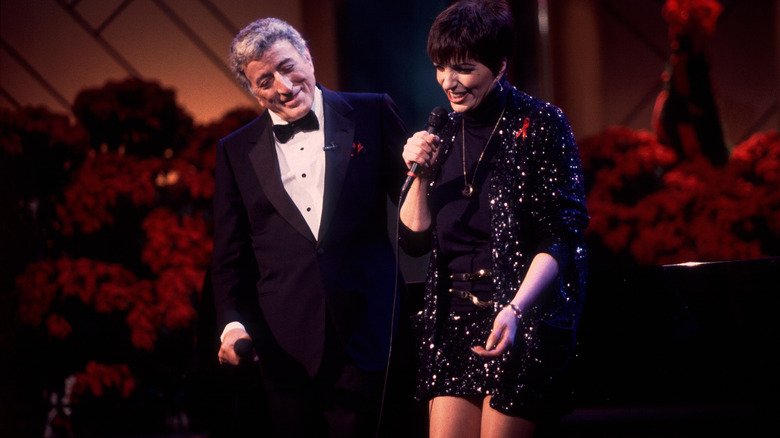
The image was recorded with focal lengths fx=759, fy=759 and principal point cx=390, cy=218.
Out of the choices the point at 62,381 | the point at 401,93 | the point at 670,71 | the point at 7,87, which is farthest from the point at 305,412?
the point at 7,87

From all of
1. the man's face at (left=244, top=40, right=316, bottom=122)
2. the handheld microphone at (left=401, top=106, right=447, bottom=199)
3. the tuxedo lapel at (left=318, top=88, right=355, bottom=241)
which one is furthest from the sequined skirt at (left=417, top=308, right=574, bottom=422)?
the man's face at (left=244, top=40, right=316, bottom=122)

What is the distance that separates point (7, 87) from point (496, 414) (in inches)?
171

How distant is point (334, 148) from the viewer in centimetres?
189

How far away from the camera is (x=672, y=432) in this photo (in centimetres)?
334

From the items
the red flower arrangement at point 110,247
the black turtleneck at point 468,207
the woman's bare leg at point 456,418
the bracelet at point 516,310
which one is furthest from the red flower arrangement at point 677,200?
the bracelet at point 516,310

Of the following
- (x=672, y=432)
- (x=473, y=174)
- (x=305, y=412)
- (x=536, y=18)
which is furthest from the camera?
(x=536, y=18)

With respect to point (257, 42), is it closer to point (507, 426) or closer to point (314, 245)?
point (314, 245)

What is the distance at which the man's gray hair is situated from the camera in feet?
6.35

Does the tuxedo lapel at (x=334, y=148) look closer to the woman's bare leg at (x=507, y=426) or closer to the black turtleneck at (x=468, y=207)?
the black turtleneck at (x=468, y=207)

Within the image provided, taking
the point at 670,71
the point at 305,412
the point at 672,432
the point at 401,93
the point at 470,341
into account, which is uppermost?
the point at 670,71

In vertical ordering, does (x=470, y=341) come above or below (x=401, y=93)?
below

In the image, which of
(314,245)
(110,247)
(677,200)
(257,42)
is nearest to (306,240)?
(314,245)

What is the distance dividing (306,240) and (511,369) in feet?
1.94

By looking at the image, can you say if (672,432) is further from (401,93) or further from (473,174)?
(473,174)
